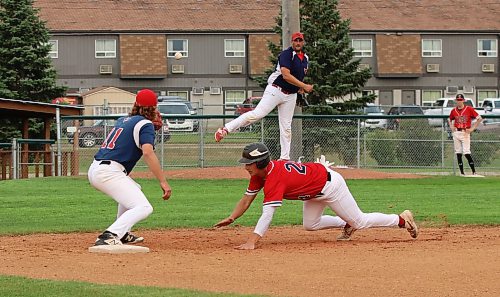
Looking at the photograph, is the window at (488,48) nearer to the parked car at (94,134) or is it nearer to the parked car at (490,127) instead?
the parked car at (490,127)

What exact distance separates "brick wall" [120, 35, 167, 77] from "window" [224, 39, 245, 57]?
11.5 ft

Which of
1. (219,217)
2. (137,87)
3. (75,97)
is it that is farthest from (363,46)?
(219,217)

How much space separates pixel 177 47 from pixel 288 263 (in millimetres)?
48291

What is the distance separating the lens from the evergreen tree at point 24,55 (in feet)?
130

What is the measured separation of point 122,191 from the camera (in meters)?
10.7

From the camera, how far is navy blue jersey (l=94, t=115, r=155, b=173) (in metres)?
10.5

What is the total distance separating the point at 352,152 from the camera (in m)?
28.2

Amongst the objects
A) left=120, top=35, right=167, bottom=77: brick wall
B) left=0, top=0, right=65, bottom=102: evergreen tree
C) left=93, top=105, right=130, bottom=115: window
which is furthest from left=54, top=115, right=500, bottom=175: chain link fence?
left=120, top=35, right=167, bottom=77: brick wall

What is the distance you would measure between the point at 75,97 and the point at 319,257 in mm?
38741

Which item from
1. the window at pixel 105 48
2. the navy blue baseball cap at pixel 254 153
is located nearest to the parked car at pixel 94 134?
the navy blue baseball cap at pixel 254 153

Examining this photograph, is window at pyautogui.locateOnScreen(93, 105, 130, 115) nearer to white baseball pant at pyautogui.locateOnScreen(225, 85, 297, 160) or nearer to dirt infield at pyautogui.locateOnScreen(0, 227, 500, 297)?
white baseball pant at pyautogui.locateOnScreen(225, 85, 297, 160)

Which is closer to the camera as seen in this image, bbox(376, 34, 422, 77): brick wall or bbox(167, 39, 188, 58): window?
bbox(167, 39, 188, 58): window

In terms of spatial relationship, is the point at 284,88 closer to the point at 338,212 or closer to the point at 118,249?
the point at 338,212

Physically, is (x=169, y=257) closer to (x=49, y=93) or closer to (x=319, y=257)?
(x=319, y=257)
